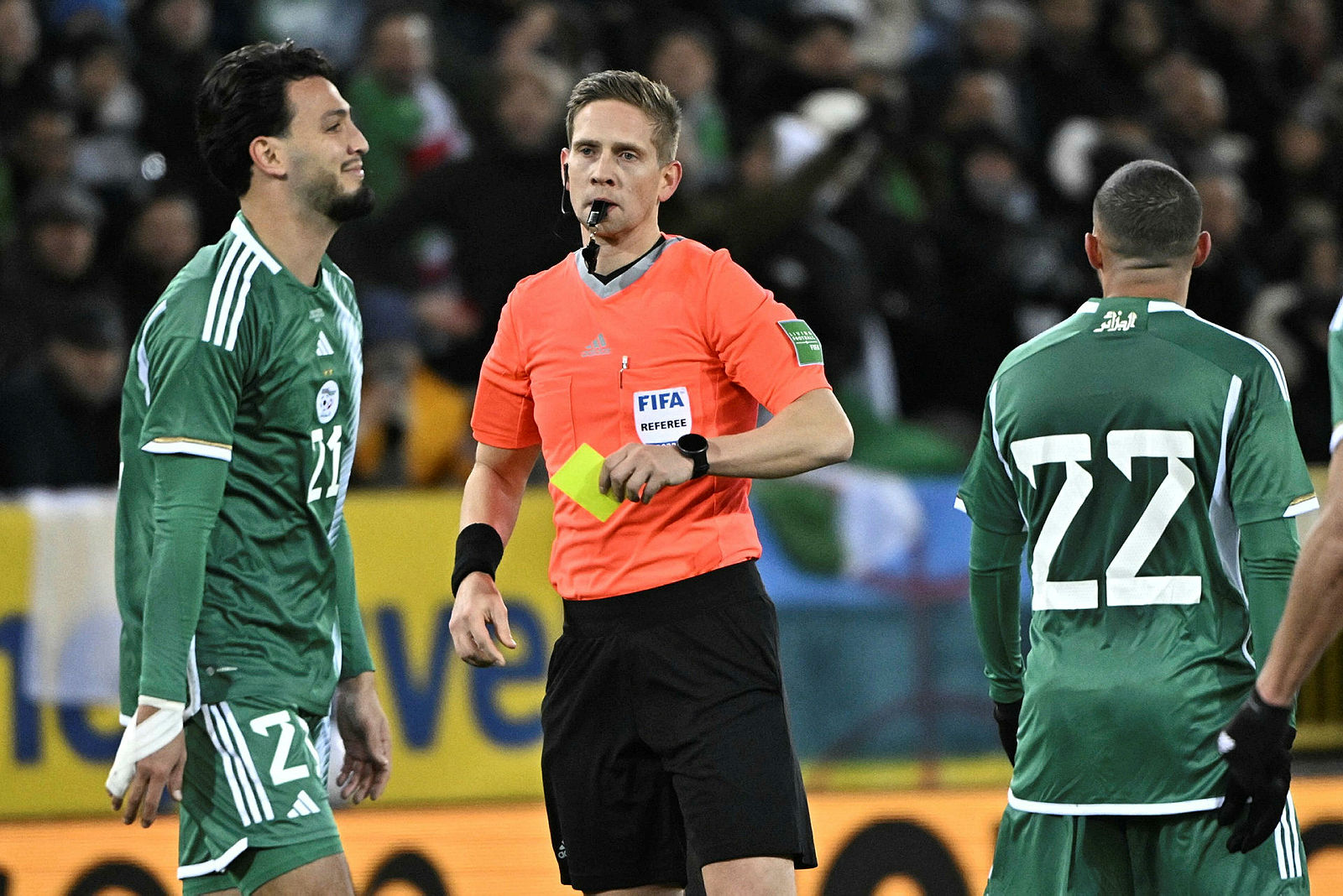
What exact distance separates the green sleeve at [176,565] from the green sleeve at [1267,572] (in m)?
2.23

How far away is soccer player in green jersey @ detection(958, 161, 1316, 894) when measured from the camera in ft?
12.3

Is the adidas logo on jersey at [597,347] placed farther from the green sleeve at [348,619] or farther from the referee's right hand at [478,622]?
the green sleeve at [348,619]

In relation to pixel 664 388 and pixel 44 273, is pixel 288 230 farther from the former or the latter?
pixel 44 273

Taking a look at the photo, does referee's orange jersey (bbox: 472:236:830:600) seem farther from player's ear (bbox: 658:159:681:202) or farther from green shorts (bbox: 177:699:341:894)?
green shorts (bbox: 177:699:341:894)

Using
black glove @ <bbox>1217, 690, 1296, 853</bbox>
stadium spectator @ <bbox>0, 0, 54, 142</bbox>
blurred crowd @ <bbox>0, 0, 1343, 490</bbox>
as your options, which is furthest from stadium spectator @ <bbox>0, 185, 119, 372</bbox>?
black glove @ <bbox>1217, 690, 1296, 853</bbox>

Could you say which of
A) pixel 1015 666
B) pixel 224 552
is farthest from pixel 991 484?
pixel 224 552

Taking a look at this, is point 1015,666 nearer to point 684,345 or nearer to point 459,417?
point 684,345

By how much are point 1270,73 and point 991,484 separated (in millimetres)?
9884

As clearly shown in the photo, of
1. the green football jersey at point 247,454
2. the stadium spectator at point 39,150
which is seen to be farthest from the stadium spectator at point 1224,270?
the green football jersey at point 247,454

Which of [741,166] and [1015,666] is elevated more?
[741,166]

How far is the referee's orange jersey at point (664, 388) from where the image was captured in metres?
4.05

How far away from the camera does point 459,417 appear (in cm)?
851

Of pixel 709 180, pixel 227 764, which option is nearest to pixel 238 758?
pixel 227 764

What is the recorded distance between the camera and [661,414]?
4.07m
